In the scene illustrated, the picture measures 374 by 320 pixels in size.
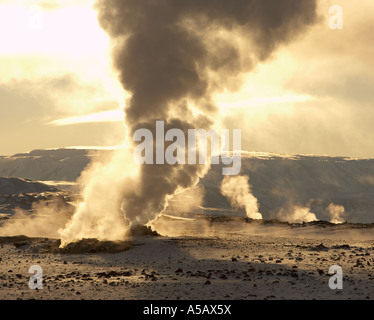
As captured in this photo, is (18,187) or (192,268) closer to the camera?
(192,268)

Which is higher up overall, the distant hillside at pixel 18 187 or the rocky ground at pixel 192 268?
the distant hillside at pixel 18 187

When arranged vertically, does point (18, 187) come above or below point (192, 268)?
above

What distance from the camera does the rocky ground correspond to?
23.8 m

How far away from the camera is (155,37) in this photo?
48.7 meters

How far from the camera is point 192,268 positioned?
31.7 meters

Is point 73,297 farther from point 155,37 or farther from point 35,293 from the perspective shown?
point 155,37

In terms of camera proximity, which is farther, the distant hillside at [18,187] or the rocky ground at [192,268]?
the distant hillside at [18,187]

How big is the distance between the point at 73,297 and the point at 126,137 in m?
27.5

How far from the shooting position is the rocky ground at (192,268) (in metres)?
23.8

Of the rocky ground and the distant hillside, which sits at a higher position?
the distant hillside

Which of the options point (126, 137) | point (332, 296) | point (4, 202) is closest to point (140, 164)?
point (126, 137)

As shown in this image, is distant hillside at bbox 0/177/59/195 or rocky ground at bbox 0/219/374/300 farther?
distant hillside at bbox 0/177/59/195
